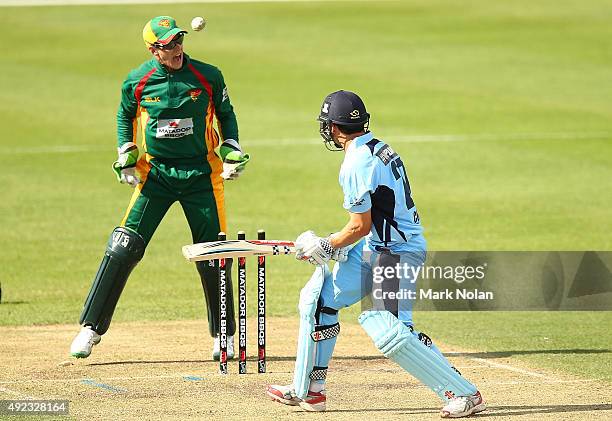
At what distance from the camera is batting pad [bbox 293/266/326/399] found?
7.89 meters

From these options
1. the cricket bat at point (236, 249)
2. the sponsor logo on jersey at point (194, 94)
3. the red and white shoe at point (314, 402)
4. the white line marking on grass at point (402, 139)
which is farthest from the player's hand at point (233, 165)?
the white line marking on grass at point (402, 139)

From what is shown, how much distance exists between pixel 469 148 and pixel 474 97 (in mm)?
4072

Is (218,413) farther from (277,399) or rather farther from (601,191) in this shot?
(601,191)

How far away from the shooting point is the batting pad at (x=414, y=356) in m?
7.57

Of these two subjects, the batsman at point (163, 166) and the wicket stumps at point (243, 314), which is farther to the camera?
the batsman at point (163, 166)

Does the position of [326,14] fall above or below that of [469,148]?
above

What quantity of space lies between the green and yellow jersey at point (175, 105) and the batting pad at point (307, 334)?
207 cm

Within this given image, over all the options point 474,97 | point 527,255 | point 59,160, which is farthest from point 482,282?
point 474,97

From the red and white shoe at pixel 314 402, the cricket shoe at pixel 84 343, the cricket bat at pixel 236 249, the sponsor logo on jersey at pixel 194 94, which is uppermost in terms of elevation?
the sponsor logo on jersey at pixel 194 94

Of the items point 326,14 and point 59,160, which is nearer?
point 59,160

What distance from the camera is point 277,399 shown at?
26.5 ft

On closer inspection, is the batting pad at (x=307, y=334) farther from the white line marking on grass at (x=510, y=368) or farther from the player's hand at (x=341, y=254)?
the white line marking on grass at (x=510, y=368)

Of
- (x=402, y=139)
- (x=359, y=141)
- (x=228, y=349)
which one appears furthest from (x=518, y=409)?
(x=402, y=139)

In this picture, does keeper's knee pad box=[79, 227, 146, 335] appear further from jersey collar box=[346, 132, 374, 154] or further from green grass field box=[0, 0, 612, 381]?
jersey collar box=[346, 132, 374, 154]
